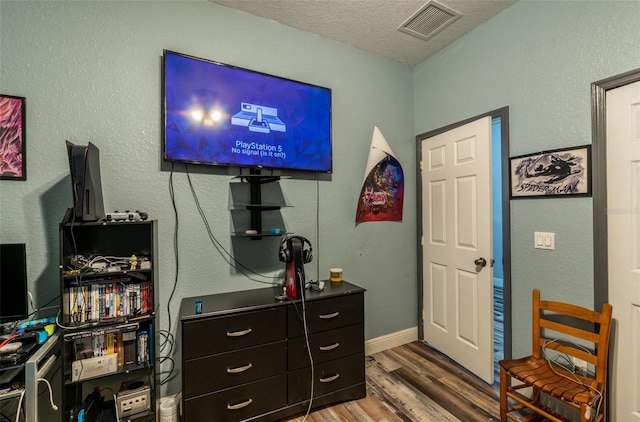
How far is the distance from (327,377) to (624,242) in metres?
2.00

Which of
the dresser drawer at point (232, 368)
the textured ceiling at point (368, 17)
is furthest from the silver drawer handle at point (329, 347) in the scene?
the textured ceiling at point (368, 17)

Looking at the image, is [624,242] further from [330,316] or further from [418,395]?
[330,316]

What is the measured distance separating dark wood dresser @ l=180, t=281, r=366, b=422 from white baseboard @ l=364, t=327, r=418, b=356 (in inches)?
24.9

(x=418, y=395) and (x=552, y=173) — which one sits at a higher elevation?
(x=552, y=173)

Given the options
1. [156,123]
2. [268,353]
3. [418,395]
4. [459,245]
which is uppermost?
[156,123]

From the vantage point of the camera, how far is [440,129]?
270cm

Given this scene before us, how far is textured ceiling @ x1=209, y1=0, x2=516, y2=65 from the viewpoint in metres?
2.12

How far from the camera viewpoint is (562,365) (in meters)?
1.85

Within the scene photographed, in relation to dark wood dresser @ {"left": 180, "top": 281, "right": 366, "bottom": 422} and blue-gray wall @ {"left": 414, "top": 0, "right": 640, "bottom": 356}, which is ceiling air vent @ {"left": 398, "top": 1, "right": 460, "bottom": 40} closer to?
blue-gray wall @ {"left": 414, "top": 0, "right": 640, "bottom": 356}

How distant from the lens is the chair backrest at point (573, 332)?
156cm

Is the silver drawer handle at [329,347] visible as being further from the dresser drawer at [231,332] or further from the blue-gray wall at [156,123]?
the blue-gray wall at [156,123]

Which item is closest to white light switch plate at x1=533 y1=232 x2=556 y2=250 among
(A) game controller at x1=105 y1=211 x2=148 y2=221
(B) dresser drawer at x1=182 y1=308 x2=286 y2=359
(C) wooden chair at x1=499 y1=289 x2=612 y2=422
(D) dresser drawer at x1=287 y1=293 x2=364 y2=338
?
(C) wooden chair at x1=499 y1=289 x2=612 y2=422

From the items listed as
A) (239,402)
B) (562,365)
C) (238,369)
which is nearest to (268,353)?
(238,369)

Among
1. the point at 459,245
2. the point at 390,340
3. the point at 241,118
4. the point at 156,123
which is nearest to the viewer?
the point at 156,123
